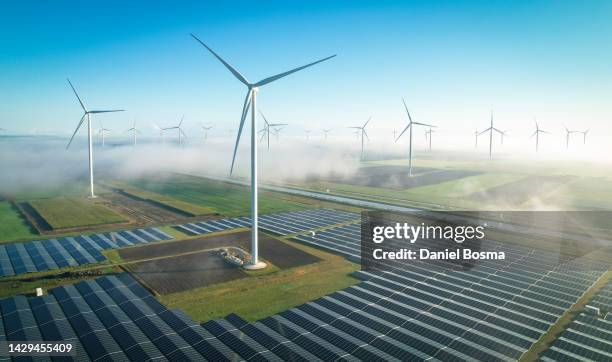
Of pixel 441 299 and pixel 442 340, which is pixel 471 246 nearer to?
pixel 441 299

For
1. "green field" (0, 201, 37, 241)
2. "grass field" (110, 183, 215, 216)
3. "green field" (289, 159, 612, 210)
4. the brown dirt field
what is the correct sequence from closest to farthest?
the brown dirt field < "green field" (0, 201, 37, 241) < "grass field" (110, 183, 215, 216) < "green field" (289, 159, 612, 210)

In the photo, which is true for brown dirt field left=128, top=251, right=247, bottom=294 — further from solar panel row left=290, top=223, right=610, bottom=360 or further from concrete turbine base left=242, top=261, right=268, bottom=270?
solar panel row left=290, top=223, right=610, bottom=360

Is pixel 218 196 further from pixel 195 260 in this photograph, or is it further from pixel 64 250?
pixel 195 260

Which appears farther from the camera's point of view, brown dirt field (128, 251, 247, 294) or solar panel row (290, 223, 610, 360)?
brown dirt field (128, 251, 247, 294)

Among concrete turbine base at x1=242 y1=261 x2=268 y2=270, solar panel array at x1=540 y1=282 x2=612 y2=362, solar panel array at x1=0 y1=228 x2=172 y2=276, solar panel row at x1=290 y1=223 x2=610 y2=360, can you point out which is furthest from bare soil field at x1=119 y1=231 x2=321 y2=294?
solar panel array at x1=540 y1=282 x2=612 y2=362

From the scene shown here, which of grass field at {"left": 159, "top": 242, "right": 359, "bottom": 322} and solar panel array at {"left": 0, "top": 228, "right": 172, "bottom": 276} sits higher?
solar panel array at {"left": 0, "top": 228, "right": 172, "bottom": 276}
